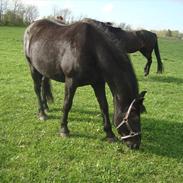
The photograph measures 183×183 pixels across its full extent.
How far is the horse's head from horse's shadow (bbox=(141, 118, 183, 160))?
1.95 feet

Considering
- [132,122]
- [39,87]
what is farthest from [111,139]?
[39,87]

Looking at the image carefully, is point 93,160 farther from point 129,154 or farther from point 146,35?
point 146,35

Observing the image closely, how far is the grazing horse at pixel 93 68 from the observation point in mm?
5672

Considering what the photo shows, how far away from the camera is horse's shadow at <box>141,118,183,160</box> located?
20.4 ft

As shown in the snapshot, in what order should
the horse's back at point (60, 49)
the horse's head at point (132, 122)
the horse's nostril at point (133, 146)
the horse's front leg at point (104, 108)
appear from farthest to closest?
the horse's front leg at point (104, 108), the horse's back at point (60, 49), the horse's nostril at point (133, 146), the horse's head at point (132, 122)

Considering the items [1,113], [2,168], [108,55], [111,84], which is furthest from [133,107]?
[1,113]

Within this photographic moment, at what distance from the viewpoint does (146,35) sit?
15250 mm

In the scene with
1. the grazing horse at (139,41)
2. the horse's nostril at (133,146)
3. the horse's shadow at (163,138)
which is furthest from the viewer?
the grazing horse at (139,41)

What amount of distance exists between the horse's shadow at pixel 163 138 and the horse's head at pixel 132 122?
594 mm

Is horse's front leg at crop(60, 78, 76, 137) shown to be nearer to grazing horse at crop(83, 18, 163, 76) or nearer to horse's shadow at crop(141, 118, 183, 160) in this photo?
horse's shadow at crop(141, 118, 183, 160)

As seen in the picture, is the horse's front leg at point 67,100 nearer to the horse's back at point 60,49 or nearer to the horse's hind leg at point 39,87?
the horse's back at point 60,49

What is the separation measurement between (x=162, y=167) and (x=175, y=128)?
2.16 metres

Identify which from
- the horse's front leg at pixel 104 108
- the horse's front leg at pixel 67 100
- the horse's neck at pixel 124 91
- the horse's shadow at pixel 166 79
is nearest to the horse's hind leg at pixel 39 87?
the horse's front leg at pixel 67 100

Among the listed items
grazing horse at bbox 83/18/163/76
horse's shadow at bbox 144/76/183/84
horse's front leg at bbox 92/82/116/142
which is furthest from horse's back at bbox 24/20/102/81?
horse's shadow at bbox 144/76/183/84
